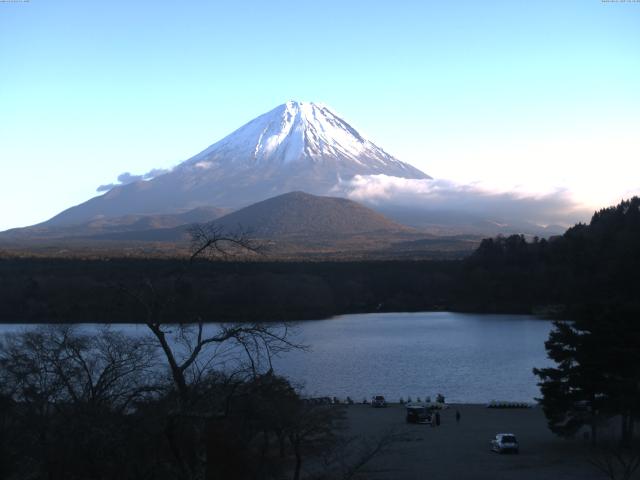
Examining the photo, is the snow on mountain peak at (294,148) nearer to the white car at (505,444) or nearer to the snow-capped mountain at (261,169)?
Answer: the snow-capped mountain at (261,169)

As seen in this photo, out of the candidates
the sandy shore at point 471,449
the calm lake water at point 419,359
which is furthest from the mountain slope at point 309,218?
the sandy shore at point 471,449

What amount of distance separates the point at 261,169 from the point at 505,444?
12218cm

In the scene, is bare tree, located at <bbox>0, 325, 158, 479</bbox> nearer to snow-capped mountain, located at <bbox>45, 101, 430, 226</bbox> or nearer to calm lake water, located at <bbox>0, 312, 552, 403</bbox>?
calm lake water, located at <bbox>0, 312, 552, 403</bbox>

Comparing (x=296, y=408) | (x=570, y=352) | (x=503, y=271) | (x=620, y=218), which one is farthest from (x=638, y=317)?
(x=620, y=218)

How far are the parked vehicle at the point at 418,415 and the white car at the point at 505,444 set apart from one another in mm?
2836

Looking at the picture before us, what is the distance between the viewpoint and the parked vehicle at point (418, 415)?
15.7 m

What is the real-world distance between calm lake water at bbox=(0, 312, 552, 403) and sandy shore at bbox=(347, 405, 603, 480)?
1854mm

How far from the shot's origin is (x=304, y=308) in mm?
41781

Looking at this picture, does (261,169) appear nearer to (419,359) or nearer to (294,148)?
(294,148)

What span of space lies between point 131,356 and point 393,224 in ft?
337

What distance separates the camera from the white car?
1259 centimetres

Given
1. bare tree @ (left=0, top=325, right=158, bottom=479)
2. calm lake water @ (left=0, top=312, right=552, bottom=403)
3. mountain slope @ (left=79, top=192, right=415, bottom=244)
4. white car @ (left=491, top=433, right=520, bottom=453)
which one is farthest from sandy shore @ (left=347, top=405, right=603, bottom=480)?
mountain slope @ (left=79, top=192, right=415, bottom=244)

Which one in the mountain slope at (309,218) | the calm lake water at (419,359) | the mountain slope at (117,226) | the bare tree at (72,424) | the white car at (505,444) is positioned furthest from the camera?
the mountain slope at (117,226)

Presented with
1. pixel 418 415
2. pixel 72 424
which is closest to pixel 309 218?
pixel 418 415
